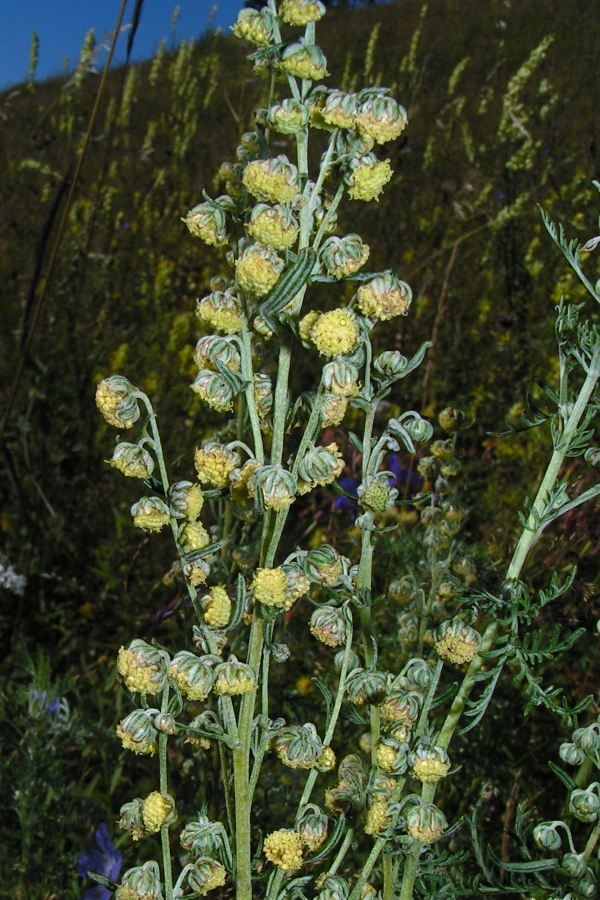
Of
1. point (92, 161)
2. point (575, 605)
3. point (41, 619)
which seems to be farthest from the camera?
point (92, 161)

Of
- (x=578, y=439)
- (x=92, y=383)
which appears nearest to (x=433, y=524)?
(x=578, y=439)

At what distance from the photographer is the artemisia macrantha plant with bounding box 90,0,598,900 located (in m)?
0.81

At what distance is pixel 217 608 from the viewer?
2.94 ft

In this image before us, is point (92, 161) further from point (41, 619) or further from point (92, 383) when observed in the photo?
point (41, 619)

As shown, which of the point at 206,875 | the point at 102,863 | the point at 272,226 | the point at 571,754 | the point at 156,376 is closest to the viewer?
the point at 272,226

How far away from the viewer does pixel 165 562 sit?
2.87 m

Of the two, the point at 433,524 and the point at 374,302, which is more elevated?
the point at 374,302

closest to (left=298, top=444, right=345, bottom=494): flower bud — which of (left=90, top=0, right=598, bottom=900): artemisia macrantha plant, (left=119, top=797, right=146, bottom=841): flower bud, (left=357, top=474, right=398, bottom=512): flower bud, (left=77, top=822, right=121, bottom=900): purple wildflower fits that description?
(left=90, top=0, right=598, bottom=900): artemisia macrantha plant

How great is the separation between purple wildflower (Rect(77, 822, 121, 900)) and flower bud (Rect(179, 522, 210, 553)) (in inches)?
37.2

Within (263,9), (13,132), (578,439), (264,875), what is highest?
(13,132)

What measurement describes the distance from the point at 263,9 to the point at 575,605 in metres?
1.41

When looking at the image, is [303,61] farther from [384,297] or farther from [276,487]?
[276,487]

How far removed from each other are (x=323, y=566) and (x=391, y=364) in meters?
0.27

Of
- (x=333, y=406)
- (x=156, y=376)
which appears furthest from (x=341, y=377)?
(x=156, y=376)
